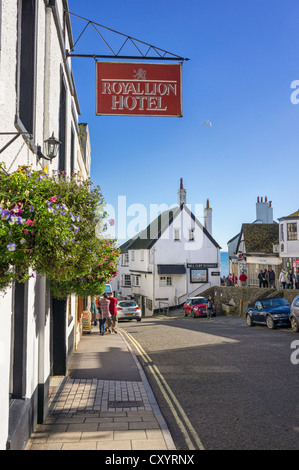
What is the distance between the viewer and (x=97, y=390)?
9609mm

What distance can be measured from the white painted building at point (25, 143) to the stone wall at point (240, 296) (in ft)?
71.0

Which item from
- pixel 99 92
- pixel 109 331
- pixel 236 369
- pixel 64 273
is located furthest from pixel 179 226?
pixel 64 273

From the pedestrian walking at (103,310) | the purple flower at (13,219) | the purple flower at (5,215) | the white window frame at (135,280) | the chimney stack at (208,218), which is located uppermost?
the chimney stack at (208,218)

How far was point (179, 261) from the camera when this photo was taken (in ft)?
141

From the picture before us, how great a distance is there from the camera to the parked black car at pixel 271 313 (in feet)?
65.0

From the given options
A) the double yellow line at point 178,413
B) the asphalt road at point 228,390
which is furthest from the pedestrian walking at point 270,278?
the double yellow line at point 178,413

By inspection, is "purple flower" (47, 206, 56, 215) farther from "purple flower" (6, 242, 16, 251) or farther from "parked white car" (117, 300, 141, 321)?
"parked white car" (117, 300, 141, 321)

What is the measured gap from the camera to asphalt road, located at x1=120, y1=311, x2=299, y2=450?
263 inches

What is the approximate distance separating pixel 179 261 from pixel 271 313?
23067 millimetres

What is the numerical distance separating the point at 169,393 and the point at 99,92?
6871 mm

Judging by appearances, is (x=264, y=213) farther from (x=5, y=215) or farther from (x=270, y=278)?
(x=5, y=215)

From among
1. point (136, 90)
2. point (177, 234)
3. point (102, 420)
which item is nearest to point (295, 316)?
point (102, 420)

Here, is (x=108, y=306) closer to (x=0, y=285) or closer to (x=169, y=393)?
(x=169, y=393)

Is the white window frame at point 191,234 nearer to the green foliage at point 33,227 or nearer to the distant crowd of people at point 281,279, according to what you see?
the distant crowd of people at point 281,279
